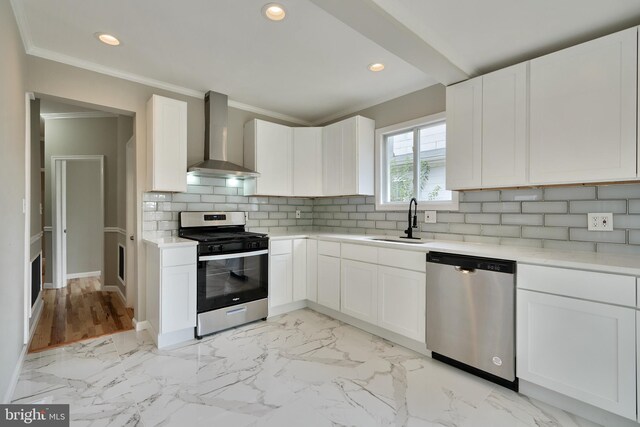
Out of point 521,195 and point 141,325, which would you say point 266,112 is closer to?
point 141,325

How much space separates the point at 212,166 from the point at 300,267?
1472 mm

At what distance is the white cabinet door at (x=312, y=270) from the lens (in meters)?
3.39

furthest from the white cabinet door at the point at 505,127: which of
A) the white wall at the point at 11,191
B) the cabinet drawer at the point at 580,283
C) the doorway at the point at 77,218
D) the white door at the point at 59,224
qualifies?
the white door at the point at 59,224

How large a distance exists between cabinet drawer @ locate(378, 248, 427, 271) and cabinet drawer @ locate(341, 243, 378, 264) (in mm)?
71

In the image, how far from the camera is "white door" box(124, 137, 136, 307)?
332 cm

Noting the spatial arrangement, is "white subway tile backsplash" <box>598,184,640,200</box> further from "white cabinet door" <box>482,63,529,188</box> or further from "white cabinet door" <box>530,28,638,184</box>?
"white cabinet door" <box>482,63,529,188</box>

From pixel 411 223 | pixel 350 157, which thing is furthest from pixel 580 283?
pixel 350 157

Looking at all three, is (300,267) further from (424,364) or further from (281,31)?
(281,31)

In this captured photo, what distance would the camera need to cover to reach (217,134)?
3299 mm

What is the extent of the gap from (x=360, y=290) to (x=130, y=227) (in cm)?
272

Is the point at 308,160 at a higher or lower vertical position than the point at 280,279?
higher

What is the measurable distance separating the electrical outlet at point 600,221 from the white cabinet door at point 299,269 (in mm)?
2514

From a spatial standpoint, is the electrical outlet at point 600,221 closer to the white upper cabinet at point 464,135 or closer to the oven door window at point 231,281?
the white upper cabinet at point 464,135

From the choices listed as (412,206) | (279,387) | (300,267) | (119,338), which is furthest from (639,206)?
(119,338)
